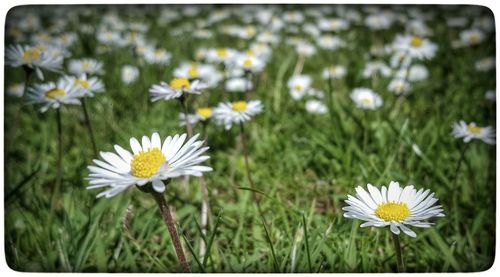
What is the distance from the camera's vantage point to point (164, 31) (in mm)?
1387

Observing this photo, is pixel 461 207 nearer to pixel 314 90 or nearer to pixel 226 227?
pixel 226 227

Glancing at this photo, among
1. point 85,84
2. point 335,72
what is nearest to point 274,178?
point 85,84

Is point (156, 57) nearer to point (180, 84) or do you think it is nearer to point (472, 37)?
point (180, 84)

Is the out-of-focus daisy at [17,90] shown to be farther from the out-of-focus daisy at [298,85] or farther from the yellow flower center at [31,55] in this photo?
the out-of-focus daisy at [298,85]

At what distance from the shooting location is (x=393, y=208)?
52cm

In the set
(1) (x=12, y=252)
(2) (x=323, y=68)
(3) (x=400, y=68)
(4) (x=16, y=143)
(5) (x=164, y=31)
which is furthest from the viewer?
(5) (x=164, y=31)

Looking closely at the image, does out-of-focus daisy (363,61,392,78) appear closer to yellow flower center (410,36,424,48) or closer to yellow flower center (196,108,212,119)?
yellow flower center (410,36,424,48)

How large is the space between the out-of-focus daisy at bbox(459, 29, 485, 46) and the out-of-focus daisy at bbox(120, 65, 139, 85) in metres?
0.75

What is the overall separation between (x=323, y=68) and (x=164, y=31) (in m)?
0.47

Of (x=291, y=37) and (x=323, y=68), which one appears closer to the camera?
(x=323, y=68)

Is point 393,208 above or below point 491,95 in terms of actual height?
below

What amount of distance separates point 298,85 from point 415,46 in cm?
27

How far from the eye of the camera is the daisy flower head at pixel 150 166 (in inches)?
17.4

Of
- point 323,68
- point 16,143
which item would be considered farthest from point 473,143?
point 16,143
